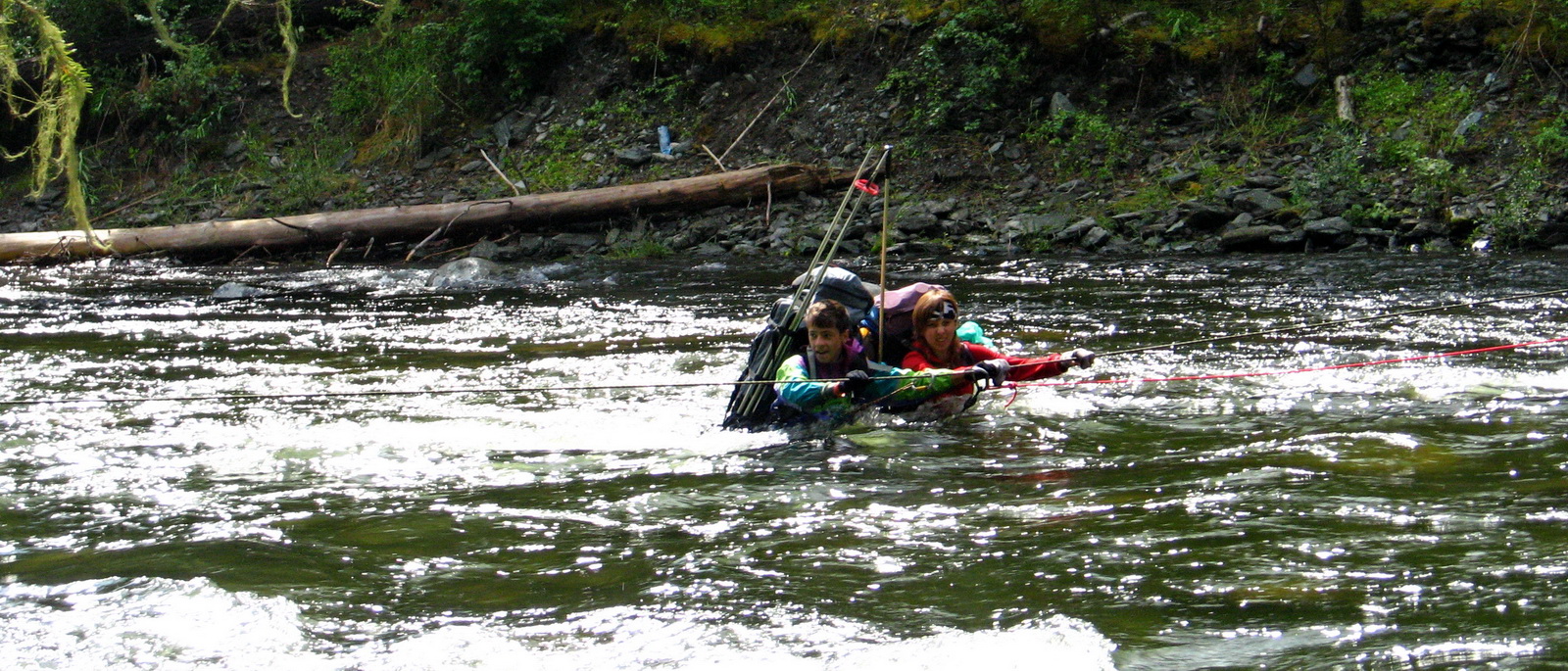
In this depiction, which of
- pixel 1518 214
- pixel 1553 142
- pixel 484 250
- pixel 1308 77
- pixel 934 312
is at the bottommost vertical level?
pixel 484 250

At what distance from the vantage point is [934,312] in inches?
296

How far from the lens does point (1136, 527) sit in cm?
514

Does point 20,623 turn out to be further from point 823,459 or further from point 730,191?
point 730,191

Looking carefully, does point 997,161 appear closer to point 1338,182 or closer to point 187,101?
point 1338,182

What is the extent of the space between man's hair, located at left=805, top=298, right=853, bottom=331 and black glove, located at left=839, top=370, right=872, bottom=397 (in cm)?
35

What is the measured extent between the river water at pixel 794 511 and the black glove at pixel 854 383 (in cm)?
31

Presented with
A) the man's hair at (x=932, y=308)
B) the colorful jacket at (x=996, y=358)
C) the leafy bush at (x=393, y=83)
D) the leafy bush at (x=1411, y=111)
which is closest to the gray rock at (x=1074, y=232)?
the leafy bush at (x=1411, y=111)

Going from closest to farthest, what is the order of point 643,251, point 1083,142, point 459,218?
point 643,251, point 1083,142, point 459,218

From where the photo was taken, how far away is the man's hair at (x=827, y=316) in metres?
7.29

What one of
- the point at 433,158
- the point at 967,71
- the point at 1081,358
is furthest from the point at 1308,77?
the point at 433,158

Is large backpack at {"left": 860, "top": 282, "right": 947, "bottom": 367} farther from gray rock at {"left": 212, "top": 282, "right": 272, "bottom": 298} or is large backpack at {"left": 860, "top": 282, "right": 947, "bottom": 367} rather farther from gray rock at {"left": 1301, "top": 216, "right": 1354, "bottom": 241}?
gray rock at {"left": 212, "top": 282, "right": 272, "bottom": 298}

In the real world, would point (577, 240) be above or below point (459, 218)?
below

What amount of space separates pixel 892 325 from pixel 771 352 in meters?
0.76

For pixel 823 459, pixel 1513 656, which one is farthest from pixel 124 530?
pixel 1513 656
